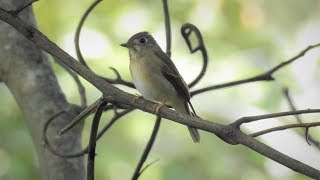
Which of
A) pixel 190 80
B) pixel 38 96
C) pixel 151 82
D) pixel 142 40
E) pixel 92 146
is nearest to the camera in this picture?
pixel 92 146

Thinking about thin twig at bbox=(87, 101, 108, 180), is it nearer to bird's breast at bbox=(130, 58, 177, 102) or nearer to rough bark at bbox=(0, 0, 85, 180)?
rough bark at bbox=(0, 0, 85, 180)

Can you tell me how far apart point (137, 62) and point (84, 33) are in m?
0.62

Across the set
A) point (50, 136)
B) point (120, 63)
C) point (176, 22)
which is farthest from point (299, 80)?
point (50, 136)

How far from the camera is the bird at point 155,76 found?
5.80 ft

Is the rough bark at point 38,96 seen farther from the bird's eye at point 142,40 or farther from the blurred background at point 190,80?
the blurred background at point 190,80

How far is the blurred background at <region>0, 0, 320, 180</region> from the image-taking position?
2.22 m

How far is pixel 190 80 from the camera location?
2.33 m

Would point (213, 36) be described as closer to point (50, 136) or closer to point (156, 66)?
point (156, 66)

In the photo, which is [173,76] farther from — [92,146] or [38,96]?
[92,146]

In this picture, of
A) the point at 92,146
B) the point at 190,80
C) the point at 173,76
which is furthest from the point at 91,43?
the point at 92,146

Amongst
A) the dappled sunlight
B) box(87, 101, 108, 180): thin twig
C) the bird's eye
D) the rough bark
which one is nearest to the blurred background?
the dappled sunlight

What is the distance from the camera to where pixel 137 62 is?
1.85 m

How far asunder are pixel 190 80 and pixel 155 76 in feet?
1.74

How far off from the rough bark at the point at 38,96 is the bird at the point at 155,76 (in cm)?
35
